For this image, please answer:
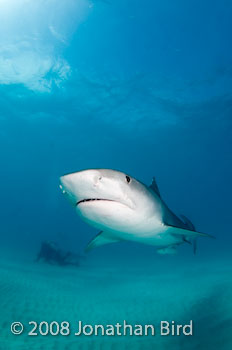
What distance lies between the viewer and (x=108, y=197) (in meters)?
2.57

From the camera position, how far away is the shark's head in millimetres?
2339

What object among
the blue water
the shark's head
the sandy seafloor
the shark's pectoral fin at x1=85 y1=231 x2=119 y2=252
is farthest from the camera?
the blue water

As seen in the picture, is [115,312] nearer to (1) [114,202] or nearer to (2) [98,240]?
(2) [98,240]

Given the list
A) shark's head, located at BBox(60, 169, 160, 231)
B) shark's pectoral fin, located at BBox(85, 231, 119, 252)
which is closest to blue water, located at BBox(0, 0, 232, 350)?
shark's pectoral fin, located at BBox(85, 231, 119, 252)

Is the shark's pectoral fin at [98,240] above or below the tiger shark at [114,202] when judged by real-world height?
above

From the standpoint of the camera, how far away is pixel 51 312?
20.1 feet

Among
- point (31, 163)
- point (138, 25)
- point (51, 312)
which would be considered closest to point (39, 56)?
point (138, 25)

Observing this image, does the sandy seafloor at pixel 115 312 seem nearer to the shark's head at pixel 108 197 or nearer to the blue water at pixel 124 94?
the blue water at pixel 124 94

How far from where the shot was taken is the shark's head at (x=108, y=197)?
234 cm

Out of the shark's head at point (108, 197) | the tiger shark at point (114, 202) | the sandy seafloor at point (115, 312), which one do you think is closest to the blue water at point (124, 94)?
the sandy seafloor at point (115, 312)

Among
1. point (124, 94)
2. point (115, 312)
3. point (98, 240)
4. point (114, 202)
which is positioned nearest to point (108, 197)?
point (114, 202)

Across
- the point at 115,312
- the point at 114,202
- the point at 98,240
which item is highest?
the point at 98,240

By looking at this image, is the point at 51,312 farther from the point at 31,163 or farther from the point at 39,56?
the point at 31,163

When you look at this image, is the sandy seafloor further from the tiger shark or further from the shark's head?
the shark's head
